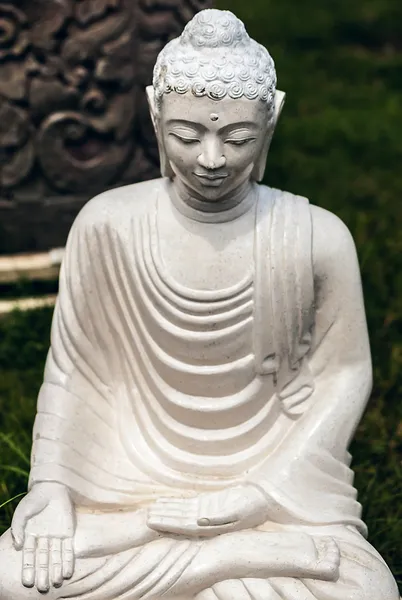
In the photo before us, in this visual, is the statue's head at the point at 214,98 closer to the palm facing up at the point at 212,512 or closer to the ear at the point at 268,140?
the ear at the point at 268,140

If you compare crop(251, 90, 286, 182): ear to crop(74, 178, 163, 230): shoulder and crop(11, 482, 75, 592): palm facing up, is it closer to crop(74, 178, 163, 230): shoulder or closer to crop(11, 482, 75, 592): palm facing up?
crop(74, 178, 163, 230): shoulder

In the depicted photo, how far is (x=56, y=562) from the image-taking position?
9.02 feet

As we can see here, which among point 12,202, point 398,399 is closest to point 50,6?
point 12,202

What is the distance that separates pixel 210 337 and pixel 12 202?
2530mm

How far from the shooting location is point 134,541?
2814 millimetres

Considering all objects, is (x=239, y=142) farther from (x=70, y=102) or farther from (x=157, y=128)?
(x=70, y=102)

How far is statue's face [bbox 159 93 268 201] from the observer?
8.89ft

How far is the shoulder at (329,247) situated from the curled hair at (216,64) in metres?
0.40

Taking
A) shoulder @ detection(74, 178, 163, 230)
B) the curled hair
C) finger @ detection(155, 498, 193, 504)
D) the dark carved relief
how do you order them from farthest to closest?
the dark carved relief < shoulder @ detection(74, 178, 163, 230) < finger @ detection(155, 498, 193, 504) < the curled hair

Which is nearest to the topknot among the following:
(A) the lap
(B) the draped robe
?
(B) the draped robe

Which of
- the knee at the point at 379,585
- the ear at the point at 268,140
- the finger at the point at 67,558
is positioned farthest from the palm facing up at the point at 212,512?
the ear at the point at 268,140

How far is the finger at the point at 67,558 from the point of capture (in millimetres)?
2732

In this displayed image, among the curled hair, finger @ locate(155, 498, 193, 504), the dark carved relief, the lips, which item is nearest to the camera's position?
the curled hair

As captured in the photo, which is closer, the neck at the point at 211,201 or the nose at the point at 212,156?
the nose at the point at 212,156
